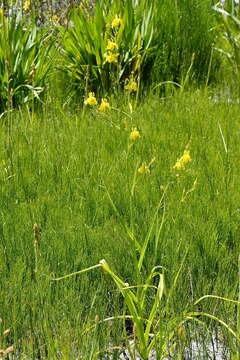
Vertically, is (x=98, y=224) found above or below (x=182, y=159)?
below

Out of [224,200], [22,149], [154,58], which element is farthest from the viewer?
[154,58]

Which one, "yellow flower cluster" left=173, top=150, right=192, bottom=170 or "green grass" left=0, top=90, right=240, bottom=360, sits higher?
"yellow flower cluster" left=173, top=150, right=192, bottom=170

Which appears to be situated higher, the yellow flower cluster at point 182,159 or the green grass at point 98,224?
the yellow flower cluster at point 182,159

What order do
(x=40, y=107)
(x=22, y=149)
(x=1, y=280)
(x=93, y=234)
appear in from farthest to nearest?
(x=40, y=107) < (x=22, y=149) < (x=93, y=234) < (x=1, y=280)

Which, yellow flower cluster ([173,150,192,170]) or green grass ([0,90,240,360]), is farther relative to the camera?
yellow flower cluster ([173,150,192,170])

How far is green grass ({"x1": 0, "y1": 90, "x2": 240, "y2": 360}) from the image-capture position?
196 cm

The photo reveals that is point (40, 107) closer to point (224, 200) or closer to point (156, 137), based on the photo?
point (156, 137)

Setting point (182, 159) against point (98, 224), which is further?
point (98, 224)

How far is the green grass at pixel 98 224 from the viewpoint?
1964 millimetres

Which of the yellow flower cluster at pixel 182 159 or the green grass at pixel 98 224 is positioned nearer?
the green grass at pixel 98 224

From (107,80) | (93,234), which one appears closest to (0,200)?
(93,234)

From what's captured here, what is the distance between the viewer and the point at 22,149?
328 cm

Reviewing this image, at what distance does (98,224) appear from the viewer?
2598mm

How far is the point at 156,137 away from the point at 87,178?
2.48 feet
